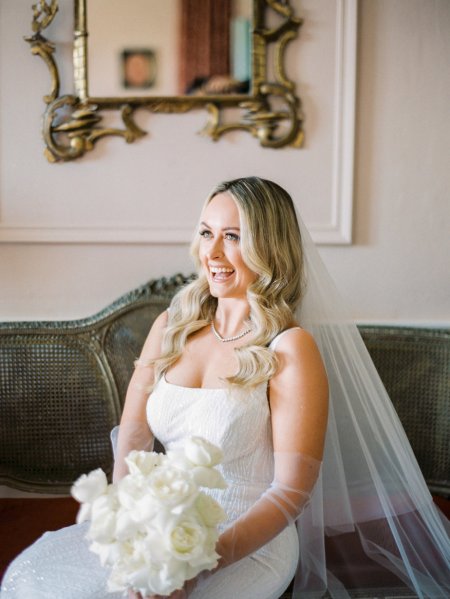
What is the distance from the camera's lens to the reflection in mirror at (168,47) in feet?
7.95

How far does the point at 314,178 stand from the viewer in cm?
253

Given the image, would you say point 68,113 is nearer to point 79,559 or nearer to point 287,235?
point 287,235

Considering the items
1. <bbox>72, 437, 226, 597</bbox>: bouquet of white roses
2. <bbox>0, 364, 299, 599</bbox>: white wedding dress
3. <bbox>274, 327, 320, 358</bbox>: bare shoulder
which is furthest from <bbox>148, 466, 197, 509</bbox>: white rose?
<bbox>274, 327, 320, 358</bbox>: bare shoulder

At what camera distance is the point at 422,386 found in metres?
2.41

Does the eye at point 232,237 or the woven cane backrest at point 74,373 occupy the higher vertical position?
the eye at point 232,237

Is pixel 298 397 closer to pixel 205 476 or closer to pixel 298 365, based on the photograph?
pixel 298 365

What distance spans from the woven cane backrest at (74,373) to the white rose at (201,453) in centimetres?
120

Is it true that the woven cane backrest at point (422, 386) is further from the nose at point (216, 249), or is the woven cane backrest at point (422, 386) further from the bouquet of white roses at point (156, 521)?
the bouquet of white roses at point (156, 521)

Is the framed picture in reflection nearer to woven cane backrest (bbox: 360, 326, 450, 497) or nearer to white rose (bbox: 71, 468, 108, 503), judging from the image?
woven cane backrest (bbox: 360, 326, 450, 497)

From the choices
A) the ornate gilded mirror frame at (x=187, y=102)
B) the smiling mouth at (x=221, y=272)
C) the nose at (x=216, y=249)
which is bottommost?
the smiling mouth at (x=221, y=272)

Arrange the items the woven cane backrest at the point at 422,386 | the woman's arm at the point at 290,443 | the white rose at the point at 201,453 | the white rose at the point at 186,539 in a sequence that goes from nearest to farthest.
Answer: the white rose at the point at 186,539 < the white rose at the point at 201,453 < the woman's arm at the point at 290,443 < the woven cane backrest at the point at 422,386

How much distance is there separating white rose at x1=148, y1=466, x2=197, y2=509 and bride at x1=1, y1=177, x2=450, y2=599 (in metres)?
0.31

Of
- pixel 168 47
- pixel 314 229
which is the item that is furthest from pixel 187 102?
pixel 314 229

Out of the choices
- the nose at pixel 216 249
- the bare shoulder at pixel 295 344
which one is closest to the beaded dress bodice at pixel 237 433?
the bare shoulder at pixel 295 344
